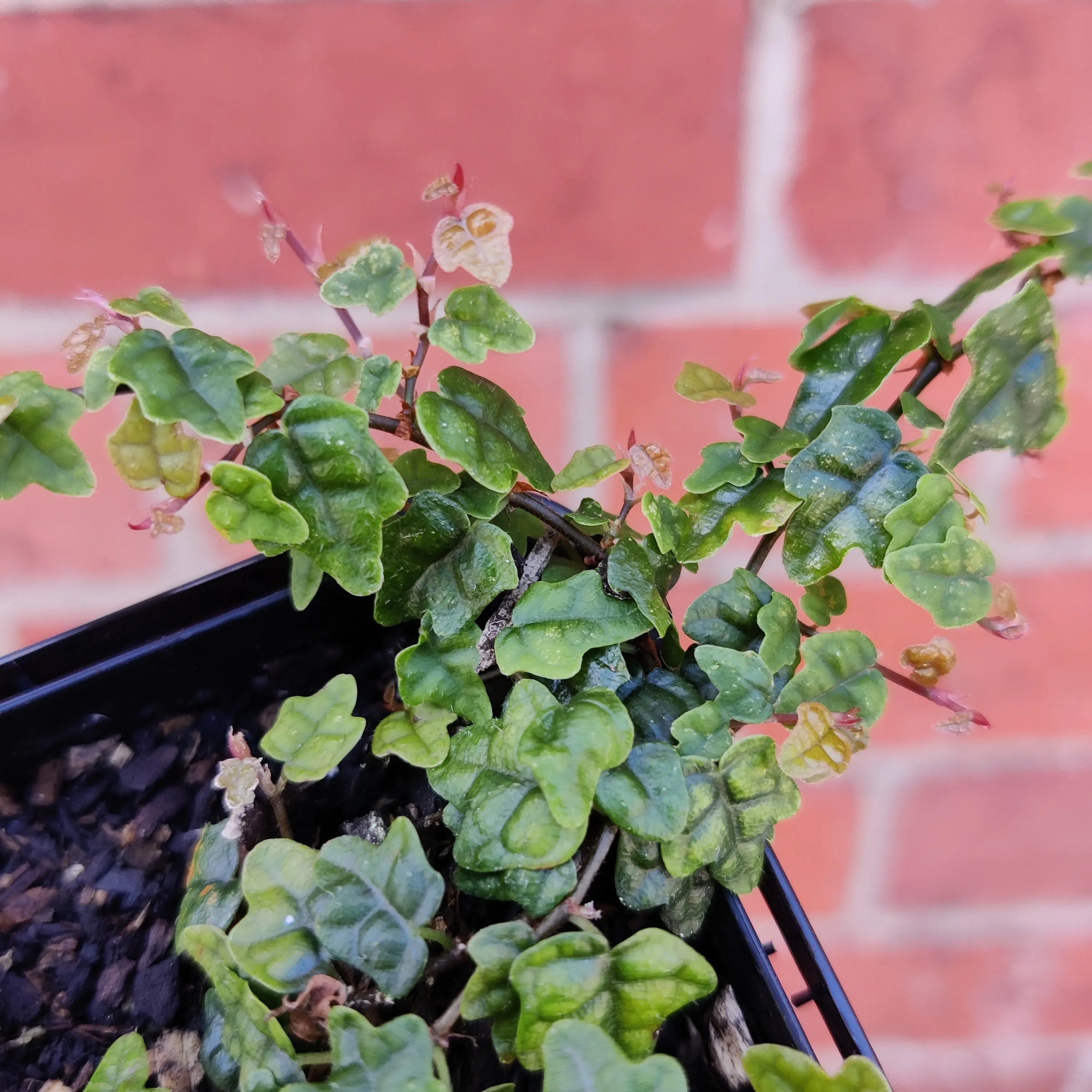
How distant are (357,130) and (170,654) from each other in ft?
0.97

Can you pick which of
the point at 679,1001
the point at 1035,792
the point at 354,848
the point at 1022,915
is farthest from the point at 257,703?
the point at 1022,915

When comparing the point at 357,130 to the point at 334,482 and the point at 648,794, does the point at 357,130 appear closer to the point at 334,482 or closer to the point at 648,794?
the point at 334,482

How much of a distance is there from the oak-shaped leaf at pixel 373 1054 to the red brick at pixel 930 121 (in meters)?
0.46

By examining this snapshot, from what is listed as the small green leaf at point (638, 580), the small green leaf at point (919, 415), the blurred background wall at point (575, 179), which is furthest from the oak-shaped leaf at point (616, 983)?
the blurred background wall at point (575, 179)

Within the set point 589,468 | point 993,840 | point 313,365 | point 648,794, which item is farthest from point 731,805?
point 993,840

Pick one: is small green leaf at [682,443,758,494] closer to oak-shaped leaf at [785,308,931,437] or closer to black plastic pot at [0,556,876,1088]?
oak-shaped leaf at [785,308,931,437]

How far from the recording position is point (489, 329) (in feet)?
1.11

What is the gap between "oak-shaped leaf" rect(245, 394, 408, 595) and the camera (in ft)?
1.02

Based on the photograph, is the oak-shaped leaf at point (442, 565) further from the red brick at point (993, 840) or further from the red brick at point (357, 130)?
the red brick at point (993, 840)

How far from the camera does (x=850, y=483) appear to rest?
1.13ft

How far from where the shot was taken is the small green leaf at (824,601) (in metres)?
0.39

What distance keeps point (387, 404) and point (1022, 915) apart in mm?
777

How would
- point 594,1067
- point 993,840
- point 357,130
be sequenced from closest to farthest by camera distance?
point 594,1067 → point 357,130 → point 993,840

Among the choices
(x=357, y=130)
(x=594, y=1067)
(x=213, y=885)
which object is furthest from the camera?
(x=357, y=130)
